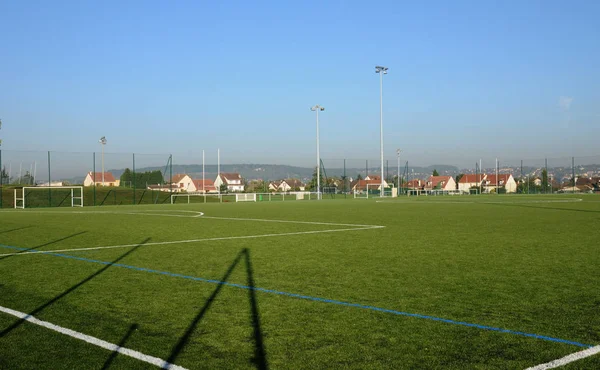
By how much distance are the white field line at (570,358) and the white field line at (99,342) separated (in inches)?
102

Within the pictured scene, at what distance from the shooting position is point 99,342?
4.71 m

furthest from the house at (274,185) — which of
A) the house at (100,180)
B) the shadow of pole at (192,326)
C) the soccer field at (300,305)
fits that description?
the shadow of pole at (192,326)

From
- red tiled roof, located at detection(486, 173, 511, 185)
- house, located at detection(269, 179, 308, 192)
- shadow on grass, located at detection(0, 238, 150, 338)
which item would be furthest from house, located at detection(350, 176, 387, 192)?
shadow on grass, located at detection(0, 238, 150, 338)

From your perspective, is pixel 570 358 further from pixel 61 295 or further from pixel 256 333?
pixel 61 295

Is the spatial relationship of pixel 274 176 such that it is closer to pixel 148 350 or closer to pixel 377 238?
pixel 377 238

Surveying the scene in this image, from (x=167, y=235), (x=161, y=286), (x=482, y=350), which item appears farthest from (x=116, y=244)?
(x=482, y=350)

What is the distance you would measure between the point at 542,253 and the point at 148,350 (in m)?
8.02

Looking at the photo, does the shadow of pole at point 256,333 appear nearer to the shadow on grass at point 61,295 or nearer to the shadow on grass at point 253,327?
the shadow on grass at point 253,327

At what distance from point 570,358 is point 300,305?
278 cm

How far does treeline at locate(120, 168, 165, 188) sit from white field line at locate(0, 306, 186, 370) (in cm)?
4101

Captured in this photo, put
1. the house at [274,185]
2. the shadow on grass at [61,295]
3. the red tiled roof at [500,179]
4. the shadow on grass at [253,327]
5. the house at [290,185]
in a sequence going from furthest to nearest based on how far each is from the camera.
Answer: the red tiled roof at [500,179]
the house at [290,185]
the house at [274,185]
the shadow on grass at [61,295]
the shadow on grass at [253,327]

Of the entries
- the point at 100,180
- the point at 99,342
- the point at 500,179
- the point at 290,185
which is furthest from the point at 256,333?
the point at 500,179

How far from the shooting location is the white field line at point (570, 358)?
3.98m

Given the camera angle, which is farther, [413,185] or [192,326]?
[413,185]
